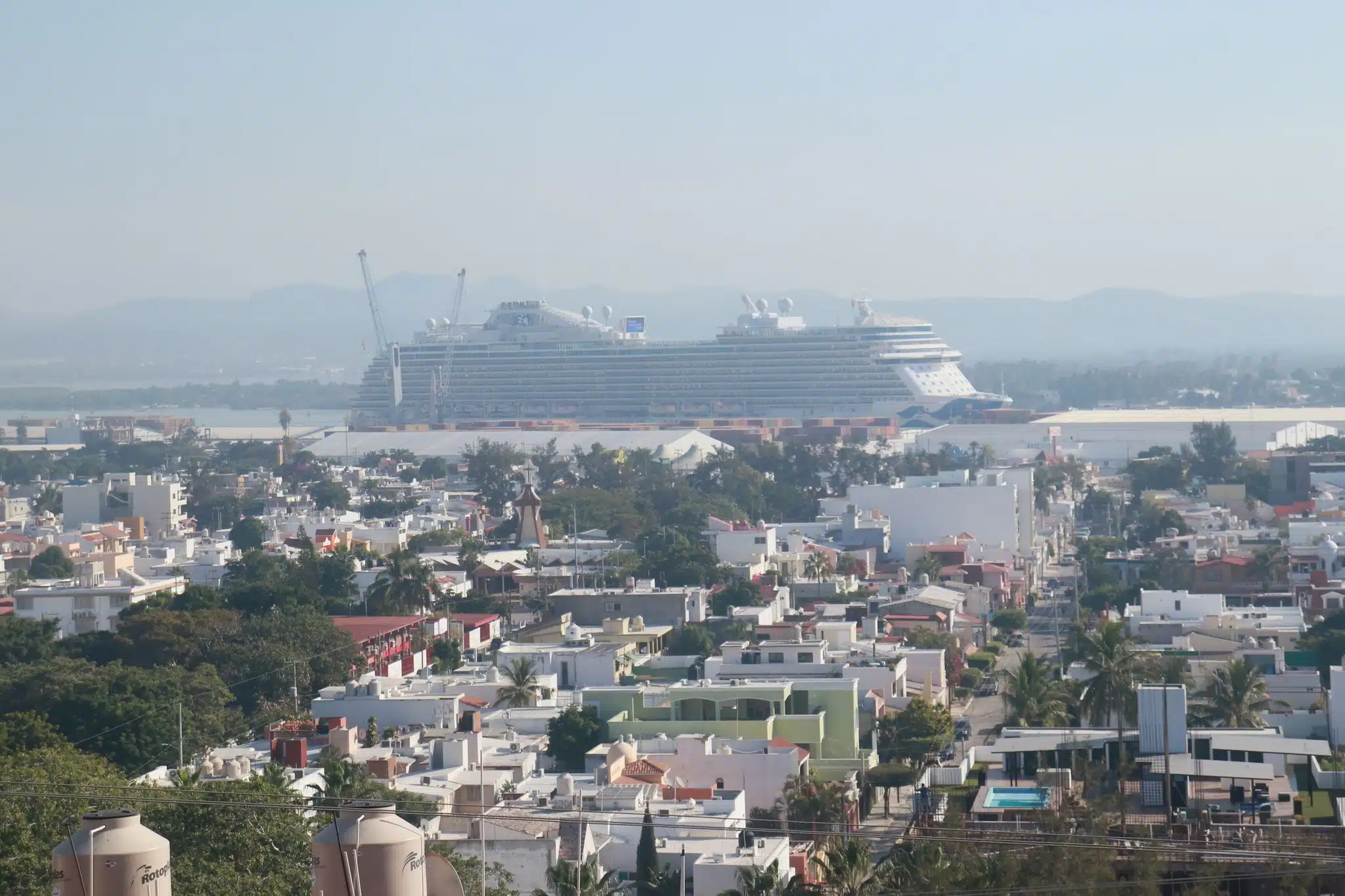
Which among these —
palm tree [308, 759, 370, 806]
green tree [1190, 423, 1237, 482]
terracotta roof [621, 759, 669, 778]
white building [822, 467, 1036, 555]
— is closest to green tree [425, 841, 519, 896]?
palm tree [308, 759, 370, 806]

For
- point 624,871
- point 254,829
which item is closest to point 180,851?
point 254,829

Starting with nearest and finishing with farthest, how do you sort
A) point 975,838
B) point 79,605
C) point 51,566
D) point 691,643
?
point 975,838 < point 691,643 < point 79,605 < point 51,566

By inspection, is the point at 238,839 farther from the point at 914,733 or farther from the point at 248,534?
the point at 248,534

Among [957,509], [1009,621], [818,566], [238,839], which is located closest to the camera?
[238,839]

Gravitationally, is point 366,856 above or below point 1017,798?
above

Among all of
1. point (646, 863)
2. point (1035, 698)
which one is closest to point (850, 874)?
point (646, 863)

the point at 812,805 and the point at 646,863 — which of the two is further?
the point at 812,805

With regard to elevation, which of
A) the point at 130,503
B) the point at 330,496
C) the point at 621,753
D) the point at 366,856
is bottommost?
the point at 330,496
